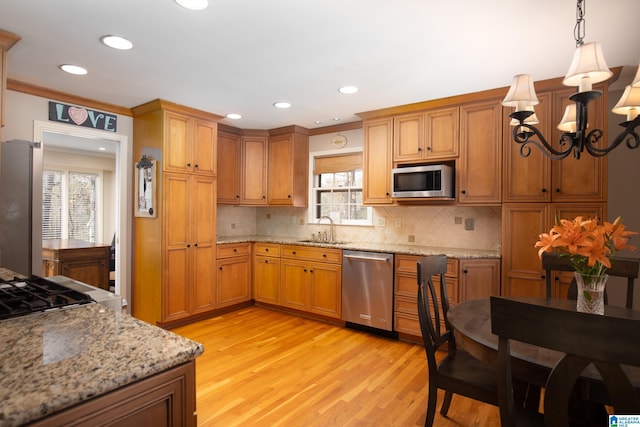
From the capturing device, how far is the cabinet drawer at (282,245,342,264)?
3957mm

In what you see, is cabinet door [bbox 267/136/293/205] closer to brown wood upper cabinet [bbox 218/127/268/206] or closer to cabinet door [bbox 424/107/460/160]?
brown wood upper cabinet [bbox 218/127/268/206]

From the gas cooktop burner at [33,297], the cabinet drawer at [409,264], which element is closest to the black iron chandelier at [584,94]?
the cabinet drawer at [409,264]

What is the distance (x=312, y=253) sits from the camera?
415 cm

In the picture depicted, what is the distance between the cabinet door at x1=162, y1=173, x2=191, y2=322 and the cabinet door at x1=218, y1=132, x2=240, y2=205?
75cm

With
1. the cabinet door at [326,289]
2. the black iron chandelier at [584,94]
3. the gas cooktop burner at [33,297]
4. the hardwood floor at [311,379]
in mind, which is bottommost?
the hardwood floor at [311,379]

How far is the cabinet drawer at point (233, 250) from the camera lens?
433 cm

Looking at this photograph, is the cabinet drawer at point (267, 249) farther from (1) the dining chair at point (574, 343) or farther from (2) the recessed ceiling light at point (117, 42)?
(1) the dining chair at point (574, 343)

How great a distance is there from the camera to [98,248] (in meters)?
4.51

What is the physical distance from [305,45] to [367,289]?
96.6 inches

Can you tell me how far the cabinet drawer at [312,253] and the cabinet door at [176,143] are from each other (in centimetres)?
154

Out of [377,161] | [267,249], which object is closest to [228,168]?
[267,249]

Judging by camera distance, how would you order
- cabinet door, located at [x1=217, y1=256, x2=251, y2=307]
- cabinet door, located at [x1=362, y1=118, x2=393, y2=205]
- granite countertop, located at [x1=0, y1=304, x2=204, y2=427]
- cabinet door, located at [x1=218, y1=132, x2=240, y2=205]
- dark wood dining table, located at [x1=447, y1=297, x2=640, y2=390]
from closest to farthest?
granite countertop, located at [x1=0, y1=304, x2=204, y2=427]
dark wood dining table, located at [x1=447, y1=297, x2=640, y2=390]
cabinet door, located at [x1=362, y1=118, x2=393, y2=205]
cabinet door, located at [x1=217, y1=256, x2=251, y2=307]
cabinet door, located at [x1=218, y1=132, x2=240, y2=205]

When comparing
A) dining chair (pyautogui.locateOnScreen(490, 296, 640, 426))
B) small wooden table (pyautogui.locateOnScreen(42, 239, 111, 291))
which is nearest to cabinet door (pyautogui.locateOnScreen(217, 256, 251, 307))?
small wooden table (pyautogui.locateOnScreen(42, 239, 111, 291))

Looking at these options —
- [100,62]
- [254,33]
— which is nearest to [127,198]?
[100,62]
